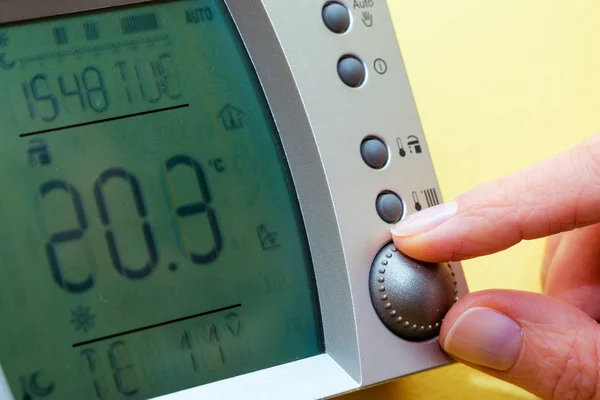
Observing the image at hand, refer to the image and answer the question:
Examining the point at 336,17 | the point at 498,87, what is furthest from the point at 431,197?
the point at 498,87

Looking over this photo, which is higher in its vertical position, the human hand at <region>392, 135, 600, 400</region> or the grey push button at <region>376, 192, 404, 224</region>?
the grey push button at <region>376, 192, 404, 224</region>

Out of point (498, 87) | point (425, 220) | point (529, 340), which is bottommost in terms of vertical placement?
point (529, 340)

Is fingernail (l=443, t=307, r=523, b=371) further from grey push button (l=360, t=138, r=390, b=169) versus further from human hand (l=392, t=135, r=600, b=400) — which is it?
grey push button (l=360, t=138, r=390, b=169)

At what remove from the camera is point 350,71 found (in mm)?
669

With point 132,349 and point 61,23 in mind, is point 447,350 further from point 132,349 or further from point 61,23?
point 61,23

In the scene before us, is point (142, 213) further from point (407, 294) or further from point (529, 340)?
point (529, 340)

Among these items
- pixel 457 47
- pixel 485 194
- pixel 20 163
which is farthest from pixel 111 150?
pixel 457 47

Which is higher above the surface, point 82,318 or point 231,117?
point 231,117

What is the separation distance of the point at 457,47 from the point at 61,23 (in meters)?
0.46

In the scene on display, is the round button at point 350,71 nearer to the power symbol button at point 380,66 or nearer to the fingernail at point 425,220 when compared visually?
the power symbol button at point 380,66

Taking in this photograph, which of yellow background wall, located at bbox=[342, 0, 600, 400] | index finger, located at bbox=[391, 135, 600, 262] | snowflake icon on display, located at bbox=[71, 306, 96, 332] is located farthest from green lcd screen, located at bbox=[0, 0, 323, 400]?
yellow background wall, located at bbox=[342, 0, 600, 400]

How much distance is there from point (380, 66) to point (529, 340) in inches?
9.8

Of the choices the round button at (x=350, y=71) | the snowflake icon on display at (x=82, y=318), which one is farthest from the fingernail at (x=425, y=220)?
the snowflake icon on display at (x=82, y=318)

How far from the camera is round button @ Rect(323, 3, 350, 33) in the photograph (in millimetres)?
670
